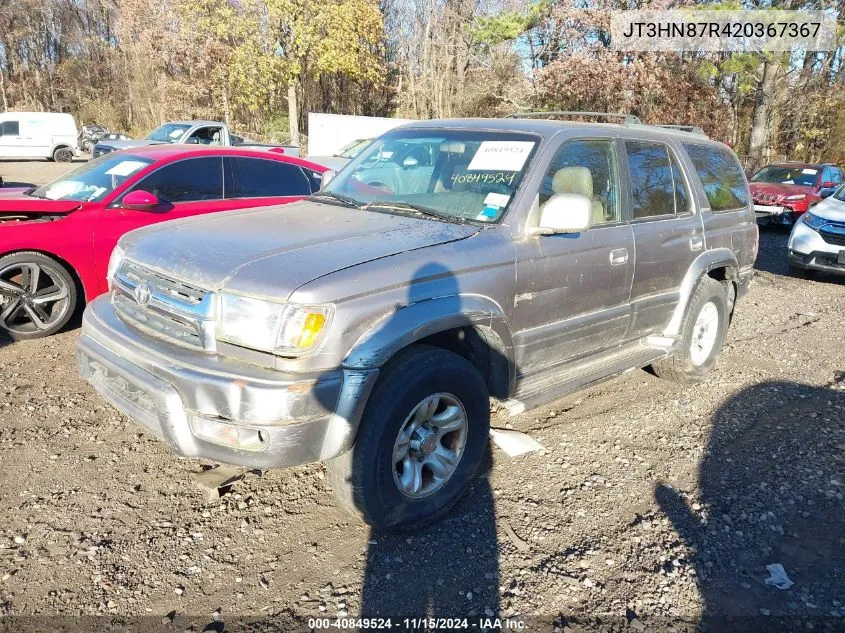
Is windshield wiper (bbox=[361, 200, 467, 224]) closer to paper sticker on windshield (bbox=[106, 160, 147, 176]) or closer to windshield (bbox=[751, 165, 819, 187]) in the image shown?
paper sticker on windshield (bbox=[106, 160, 147, 176])

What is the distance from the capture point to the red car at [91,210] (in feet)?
17.0

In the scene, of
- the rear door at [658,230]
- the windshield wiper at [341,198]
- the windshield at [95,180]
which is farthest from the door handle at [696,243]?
the windshield at [95,180]

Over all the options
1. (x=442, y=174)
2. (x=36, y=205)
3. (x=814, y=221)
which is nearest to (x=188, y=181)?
(x=36, y=205)

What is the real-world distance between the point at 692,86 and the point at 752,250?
19.7 m

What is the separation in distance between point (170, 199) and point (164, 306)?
11.2 ft

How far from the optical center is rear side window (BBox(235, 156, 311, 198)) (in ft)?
21.2

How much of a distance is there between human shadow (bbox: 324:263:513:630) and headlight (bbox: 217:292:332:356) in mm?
286

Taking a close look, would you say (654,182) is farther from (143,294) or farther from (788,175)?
(788,175)

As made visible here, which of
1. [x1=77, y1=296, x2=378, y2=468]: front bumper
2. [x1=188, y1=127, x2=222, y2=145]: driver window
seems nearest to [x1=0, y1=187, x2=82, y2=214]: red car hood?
[x1=77, y1=296, x2=378, y2=468]: front bumper

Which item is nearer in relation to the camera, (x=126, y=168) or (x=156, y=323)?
(x=156, y=323)

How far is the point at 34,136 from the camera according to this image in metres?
27.0

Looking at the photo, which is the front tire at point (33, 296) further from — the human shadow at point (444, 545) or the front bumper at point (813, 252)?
the front bumper at point (813, 252)

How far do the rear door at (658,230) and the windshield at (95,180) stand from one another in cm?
442

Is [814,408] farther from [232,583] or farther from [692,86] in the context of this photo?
[692,86]
